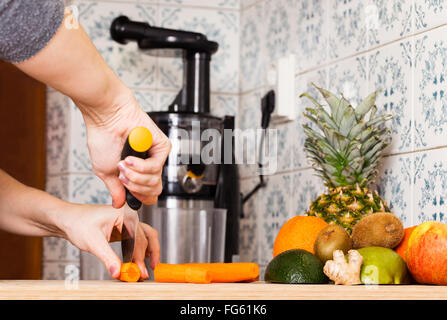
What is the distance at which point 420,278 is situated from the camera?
101cm

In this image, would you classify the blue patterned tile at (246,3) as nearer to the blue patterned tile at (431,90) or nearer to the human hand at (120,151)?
the blue patterned tile at (431,90)

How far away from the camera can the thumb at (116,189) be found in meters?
1.02

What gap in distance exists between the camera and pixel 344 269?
0.96 metres

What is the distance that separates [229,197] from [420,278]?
0.88 m

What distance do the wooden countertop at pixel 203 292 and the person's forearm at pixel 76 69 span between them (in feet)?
0.75

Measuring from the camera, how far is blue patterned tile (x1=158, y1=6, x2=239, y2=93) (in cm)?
221

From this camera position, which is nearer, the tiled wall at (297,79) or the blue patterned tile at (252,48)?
the tiled wall at (297,79)

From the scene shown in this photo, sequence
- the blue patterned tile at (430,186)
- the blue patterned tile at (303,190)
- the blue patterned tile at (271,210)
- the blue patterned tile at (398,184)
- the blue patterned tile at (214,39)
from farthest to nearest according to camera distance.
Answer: the blue patterned tile at (214,39) → the blue patterned tile at (271,210) → the blue patterned tile at (303,190) → the blue patterned tile at (398,184) → the blue patterned tile at (430,186)

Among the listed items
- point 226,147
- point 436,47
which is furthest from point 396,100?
point 226,147

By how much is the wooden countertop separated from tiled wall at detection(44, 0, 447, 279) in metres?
0.43

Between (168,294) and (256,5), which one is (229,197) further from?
(168,294)

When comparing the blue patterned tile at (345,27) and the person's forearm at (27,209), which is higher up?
the blue patterned tile at (345,27)

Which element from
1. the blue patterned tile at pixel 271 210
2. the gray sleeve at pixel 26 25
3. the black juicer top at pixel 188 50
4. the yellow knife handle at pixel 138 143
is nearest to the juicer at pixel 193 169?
the black juicer top at pixel 188 50

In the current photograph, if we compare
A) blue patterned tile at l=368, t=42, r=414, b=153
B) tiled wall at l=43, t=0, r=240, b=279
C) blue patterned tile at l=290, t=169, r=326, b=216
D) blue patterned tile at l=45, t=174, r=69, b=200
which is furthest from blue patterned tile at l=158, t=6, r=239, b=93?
blue patterned tile at l=368, t=42, r=414, b=153
